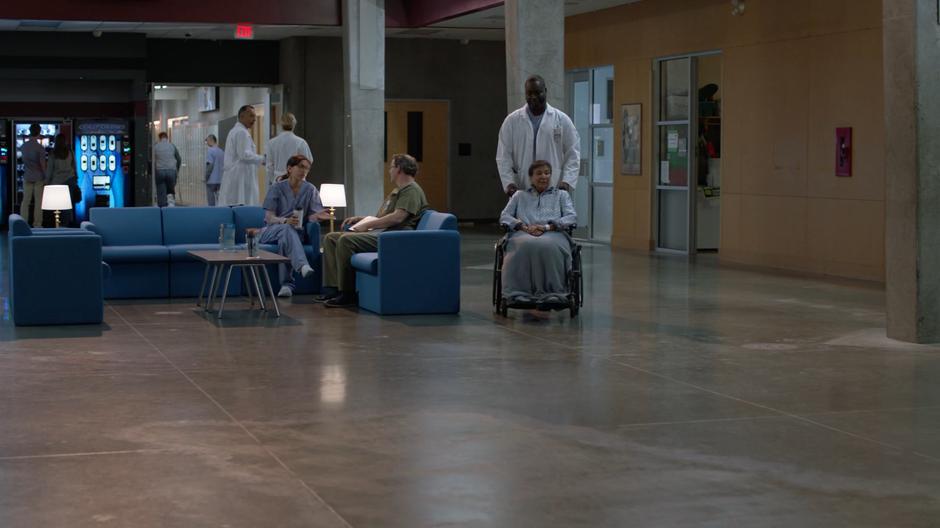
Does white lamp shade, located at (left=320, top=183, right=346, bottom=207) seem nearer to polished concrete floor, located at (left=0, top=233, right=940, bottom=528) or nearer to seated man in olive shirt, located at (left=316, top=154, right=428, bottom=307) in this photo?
seated man in olive shirt, located at (left=316, top=154, right=428, bottom=307)

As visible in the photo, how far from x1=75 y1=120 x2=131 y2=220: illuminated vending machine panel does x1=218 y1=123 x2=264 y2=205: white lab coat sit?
Result: 8897 mm

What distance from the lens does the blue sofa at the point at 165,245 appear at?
1170 centimetres

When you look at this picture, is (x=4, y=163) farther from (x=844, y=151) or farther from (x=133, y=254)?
(x=844, y=151)

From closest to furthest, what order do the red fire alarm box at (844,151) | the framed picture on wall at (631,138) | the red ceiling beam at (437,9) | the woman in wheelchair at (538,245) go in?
the woman in wheelchair at (538,245) < the red fire alarm box at (844,151) < the red ceiling beam at (437,9) < the framed picture on wall at (631,138)

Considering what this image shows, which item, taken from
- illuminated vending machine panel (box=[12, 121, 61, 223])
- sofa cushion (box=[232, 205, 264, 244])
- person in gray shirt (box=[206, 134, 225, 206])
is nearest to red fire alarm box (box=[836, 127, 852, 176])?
sofa cushion (box=[232, 205, 264, 244])

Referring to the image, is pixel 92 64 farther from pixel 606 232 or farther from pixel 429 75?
pixel 606 232

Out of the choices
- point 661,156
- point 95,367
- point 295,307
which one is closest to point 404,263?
point 295,307

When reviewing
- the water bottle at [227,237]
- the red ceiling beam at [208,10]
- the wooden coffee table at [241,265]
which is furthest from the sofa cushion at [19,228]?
the red ceiling beam at [208,10]

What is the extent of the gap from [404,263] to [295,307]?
4.16ft

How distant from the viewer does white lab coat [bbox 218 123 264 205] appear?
15.7m

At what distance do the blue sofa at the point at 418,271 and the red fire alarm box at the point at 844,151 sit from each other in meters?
5.29

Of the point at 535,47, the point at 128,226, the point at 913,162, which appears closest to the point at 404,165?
the point at 535,47

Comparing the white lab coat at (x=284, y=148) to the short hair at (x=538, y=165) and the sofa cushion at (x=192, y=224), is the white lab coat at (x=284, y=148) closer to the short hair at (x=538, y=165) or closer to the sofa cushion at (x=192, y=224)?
the sofa cushion at (x=192, y=224)

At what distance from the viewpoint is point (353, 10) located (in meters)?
17.2
